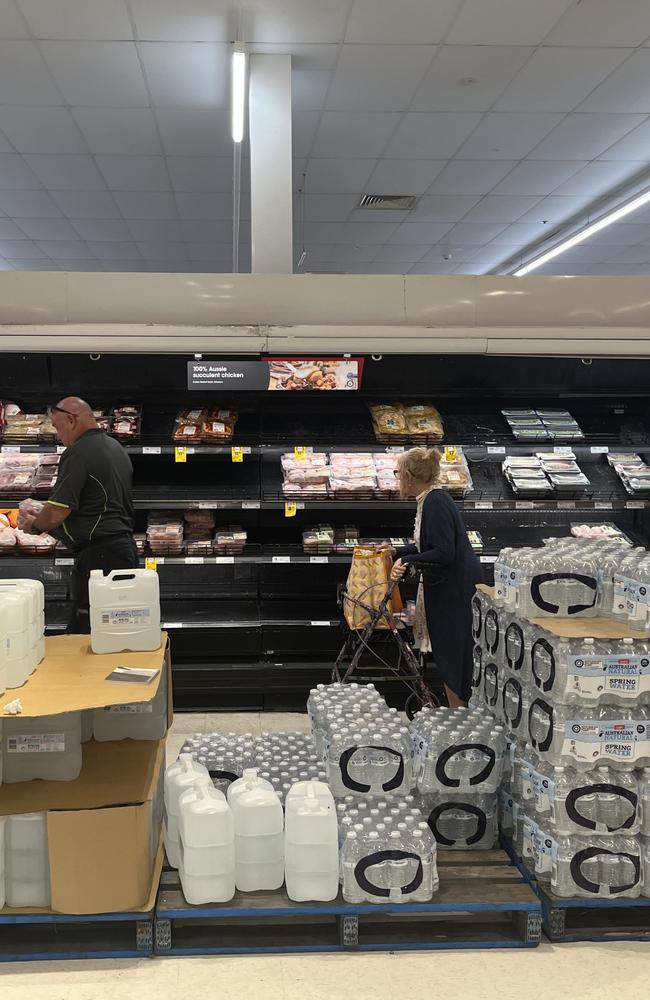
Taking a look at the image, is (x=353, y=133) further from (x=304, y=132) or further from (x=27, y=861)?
(x=27, y=861)

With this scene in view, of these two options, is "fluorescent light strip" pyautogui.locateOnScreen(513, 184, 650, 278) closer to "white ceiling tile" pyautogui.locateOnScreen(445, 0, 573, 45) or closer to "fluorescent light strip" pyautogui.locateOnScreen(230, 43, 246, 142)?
"white ceiling tile" pyautogui.locateOnScreen(445, 0, 573, 45)

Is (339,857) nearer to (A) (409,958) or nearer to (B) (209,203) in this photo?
(A) (409,958)

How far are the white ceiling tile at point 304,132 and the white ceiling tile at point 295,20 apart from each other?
1261 millimetres

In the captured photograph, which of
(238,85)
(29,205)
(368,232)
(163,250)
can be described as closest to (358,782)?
(238,85)

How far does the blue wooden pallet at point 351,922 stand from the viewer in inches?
107

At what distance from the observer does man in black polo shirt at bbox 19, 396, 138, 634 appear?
4.30 metres

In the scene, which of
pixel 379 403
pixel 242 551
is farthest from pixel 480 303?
pixel 242 551

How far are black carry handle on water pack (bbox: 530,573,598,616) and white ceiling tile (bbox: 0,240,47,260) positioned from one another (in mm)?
10133

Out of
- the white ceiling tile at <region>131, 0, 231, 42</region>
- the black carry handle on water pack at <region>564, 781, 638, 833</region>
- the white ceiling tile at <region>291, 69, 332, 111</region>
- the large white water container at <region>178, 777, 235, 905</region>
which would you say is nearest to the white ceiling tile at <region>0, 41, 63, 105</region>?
the white ceiling tile at <region>131, 0, 231, 42</region>

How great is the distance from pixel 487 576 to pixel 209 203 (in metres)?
6.13

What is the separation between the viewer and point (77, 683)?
2.68 metres

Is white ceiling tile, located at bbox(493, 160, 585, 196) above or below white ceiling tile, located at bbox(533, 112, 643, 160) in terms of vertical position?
below

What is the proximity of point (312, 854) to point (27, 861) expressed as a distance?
3.01ft

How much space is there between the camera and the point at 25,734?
9.32ft
